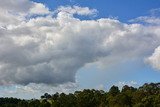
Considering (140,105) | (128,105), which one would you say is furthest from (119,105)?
(140,105)

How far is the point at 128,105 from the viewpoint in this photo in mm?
198250

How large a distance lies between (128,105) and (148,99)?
1108 cm

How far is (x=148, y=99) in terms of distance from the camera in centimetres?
19238

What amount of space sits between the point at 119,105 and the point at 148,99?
1502 cm

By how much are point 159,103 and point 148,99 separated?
22.8 feet

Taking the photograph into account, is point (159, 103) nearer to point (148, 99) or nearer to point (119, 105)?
point (148, 99)

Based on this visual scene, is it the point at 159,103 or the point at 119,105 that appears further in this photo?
the point at 119,105

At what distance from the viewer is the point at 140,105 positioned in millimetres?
182375

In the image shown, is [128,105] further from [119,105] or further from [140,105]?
[140,105]

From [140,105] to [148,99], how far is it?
11.4m

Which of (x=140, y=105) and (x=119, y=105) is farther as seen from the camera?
(x=119, y=105)

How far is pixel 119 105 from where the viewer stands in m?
199

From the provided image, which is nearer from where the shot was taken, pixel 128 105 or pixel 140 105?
pixel 140 105

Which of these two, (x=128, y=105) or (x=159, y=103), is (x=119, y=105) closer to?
(x=128, y=105)
